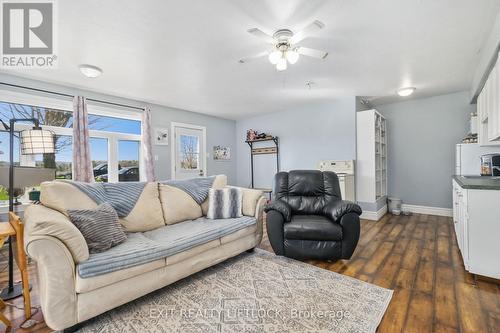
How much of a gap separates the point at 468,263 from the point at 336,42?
251 cm

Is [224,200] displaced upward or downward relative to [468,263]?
upward

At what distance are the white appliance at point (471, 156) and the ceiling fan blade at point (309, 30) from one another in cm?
295

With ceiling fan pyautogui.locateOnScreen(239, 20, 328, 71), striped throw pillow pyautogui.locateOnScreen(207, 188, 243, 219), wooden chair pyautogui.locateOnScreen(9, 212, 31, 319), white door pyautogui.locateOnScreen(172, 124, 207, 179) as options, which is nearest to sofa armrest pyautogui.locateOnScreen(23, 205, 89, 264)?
wooden chair pyautogui.locateOnScreen(9, 212, 31, 319)

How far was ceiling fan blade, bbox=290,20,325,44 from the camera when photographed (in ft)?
5.86

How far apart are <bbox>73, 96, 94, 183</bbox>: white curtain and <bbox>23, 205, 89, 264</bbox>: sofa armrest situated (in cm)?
226

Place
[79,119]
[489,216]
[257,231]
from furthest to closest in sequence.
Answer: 1. [79,119]
2. [257,231]
3. [489,216]

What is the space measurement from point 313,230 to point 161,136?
375 cm

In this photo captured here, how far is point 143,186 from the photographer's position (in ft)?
8.23

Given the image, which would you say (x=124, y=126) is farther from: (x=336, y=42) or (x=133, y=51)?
(x=336, y=42)

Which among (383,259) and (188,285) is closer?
(188,285)

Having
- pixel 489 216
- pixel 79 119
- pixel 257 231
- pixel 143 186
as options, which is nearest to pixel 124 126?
pixel 79 119

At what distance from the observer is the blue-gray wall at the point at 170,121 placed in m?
3.40

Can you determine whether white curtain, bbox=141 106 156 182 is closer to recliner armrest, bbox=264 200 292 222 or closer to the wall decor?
the wall decor

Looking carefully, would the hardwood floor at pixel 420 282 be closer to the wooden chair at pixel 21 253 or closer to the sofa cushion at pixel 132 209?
the wooden chair at pixel 21 253
